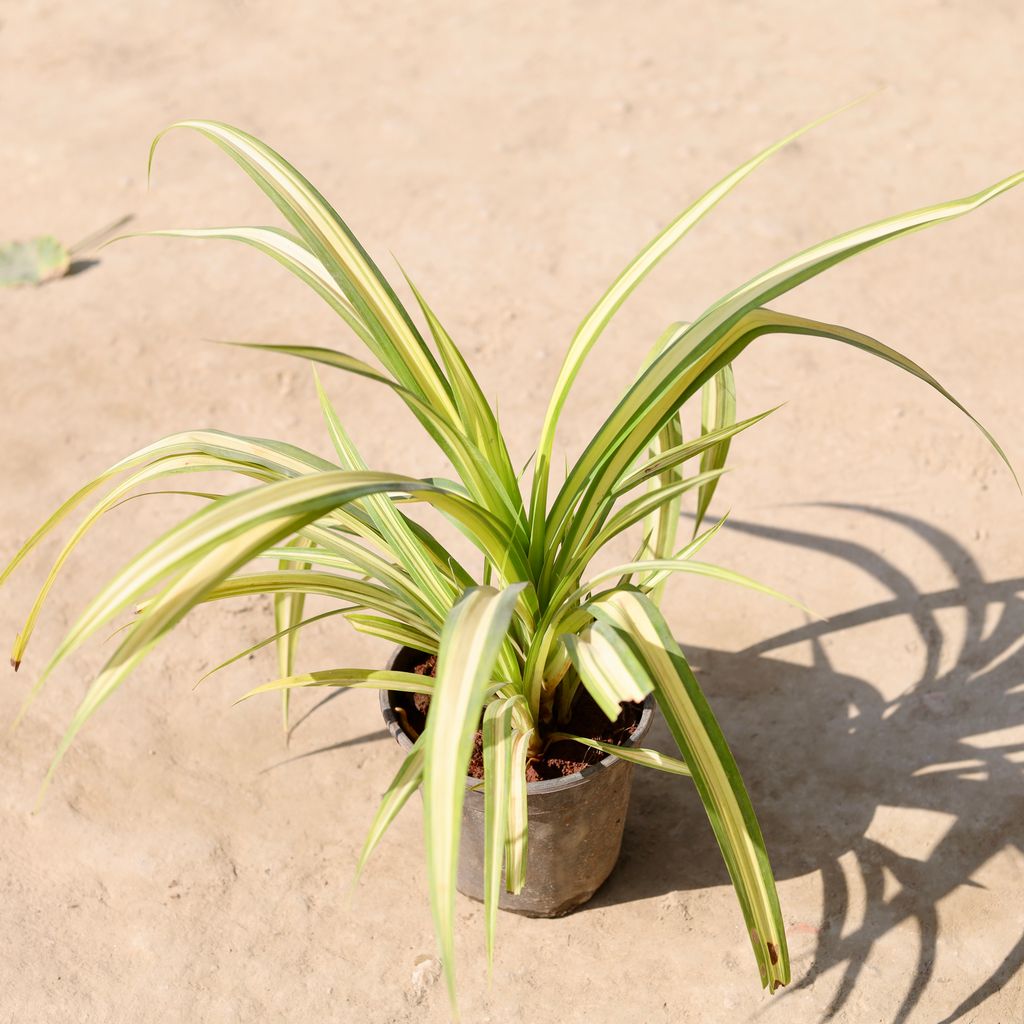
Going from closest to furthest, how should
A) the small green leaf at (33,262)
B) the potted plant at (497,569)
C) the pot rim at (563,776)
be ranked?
1. the potted plant at (497,569)
2. the pot rim at (563,776)
3. the small green leaf at (33,262)

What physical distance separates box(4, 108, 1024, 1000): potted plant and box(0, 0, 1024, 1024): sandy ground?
260mm

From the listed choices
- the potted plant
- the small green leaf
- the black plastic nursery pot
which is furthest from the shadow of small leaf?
the black plastic nursery pot

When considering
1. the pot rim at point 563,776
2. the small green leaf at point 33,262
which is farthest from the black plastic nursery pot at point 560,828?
the small green leaf at point 33,262

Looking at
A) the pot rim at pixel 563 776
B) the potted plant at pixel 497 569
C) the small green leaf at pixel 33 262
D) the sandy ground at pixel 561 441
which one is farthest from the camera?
the small green leaf at pixel 33 262

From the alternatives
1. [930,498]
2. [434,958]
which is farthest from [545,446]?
[930,498]

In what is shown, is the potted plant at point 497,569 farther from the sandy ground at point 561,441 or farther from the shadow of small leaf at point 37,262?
the shadow of small leaf at point 37,262

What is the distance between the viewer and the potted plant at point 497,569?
1087 mm

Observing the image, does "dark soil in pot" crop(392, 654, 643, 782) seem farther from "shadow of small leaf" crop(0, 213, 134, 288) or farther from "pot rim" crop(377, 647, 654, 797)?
"shadow of small leaf" crop(0, 213, 134, 288)

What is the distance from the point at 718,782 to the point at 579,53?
276 centimetres

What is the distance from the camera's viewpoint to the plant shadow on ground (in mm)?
1710

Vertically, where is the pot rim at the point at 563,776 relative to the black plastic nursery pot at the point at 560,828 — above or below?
above

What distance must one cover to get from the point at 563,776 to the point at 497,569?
278 mm

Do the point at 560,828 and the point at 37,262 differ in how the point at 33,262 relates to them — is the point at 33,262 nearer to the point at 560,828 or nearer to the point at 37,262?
the point at 37,262

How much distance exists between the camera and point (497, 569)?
1413 mm
